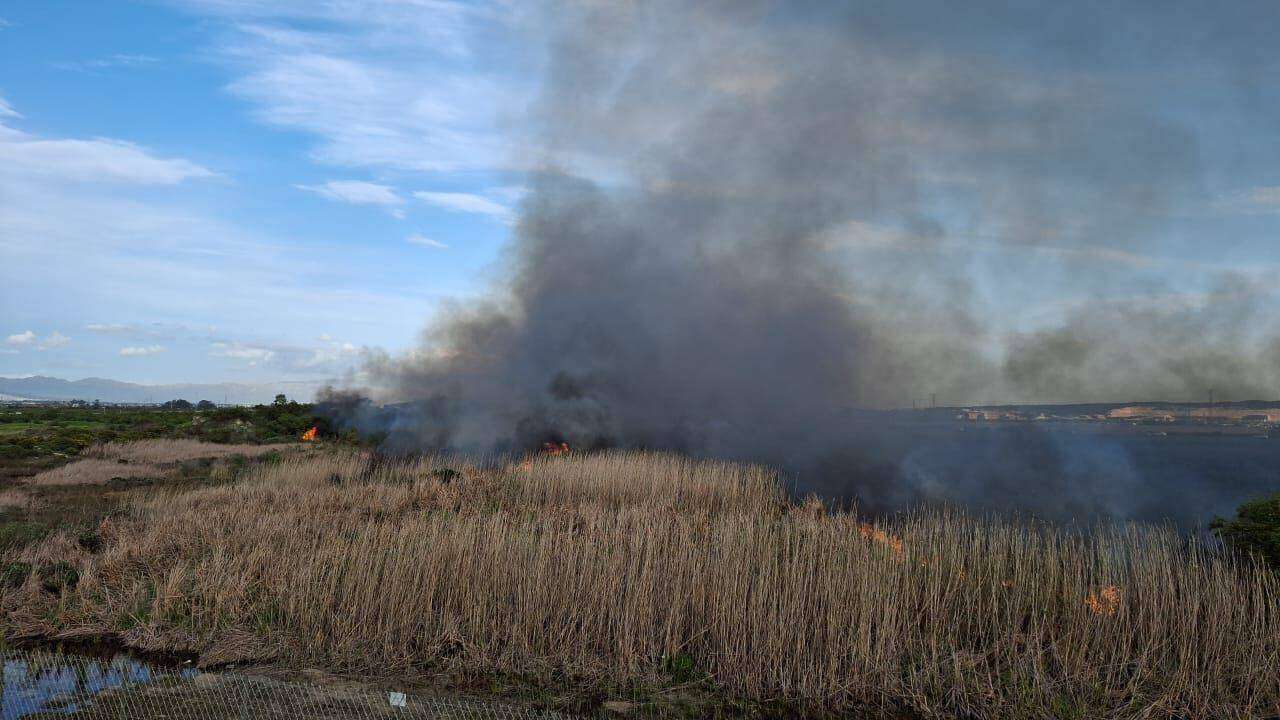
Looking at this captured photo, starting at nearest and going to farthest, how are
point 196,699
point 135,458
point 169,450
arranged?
1. point 196,699
2. point 135,458
3. point 169,450

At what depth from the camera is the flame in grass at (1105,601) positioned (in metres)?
8.69

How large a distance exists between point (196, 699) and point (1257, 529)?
13661mm

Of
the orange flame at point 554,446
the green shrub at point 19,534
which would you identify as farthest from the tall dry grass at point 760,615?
the orange flame at point 554,446

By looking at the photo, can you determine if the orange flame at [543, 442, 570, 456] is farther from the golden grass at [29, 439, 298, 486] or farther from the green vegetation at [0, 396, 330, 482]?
the green vegetation at [0, 396, 330, 482]

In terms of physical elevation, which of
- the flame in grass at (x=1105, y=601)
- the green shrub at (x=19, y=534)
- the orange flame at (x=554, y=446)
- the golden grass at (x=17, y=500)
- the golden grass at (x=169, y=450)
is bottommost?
the golden grass at (x=17, y=500)

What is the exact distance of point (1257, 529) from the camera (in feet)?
33.5

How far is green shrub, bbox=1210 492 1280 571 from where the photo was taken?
9930 mm

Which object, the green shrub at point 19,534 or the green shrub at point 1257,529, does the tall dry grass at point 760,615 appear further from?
the green shrub at point 19,534

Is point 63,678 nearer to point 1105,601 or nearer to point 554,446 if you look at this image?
point 1105,601

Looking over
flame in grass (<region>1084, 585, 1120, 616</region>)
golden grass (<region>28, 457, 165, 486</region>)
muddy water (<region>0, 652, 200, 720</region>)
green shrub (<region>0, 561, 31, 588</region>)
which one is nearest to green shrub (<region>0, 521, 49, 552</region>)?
green shrub (<region>0, 561, 31, 588</region>)

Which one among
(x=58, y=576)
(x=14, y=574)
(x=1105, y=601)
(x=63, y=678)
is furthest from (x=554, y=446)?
(x=1105, y=601)

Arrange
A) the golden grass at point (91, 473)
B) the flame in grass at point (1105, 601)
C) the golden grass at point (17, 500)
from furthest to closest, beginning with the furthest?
the golden grass at point (91, 473) → the golden grass at point (17, 500) → the flame in grass at point (1105, 601)

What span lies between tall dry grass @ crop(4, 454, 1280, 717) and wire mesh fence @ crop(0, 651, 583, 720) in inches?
26.4

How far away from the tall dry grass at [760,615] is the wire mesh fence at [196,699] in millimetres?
671
